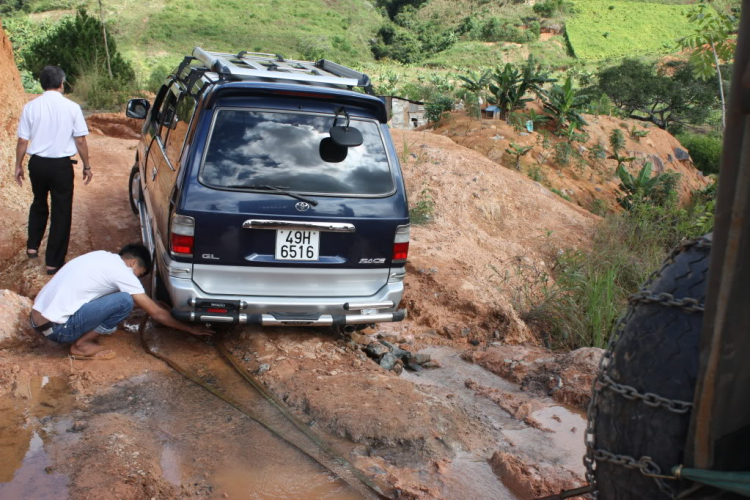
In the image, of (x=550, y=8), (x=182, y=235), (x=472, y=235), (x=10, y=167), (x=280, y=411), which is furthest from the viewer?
(x=550, y=8)

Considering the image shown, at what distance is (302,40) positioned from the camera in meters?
49.6

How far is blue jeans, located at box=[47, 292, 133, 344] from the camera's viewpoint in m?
4.66

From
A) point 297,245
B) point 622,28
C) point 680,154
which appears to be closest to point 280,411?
point 297,245

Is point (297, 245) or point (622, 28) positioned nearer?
point (297, 245)

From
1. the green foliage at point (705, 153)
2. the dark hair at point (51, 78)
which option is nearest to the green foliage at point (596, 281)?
the dark hair at point (51, 78)

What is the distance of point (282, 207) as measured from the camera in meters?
4.66

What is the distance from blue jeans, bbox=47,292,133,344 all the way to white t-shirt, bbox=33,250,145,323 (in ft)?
0.15

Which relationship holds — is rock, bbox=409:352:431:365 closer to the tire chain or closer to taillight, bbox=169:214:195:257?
taillight, bbox=169:214:195:257

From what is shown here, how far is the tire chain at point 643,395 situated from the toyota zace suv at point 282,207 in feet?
9.47

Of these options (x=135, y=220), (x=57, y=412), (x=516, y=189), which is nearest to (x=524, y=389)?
(x=57, y=412)

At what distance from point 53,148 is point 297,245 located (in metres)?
2.78

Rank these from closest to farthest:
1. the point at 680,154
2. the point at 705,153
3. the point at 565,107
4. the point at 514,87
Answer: the point at 565,107
the point at 514,87
the point at 680,154
the point at 705,153

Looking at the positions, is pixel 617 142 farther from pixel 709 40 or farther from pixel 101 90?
pixel 101 90

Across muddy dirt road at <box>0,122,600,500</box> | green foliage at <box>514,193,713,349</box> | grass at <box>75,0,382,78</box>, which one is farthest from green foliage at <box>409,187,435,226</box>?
grass at <box>75,0,382,78</box>
